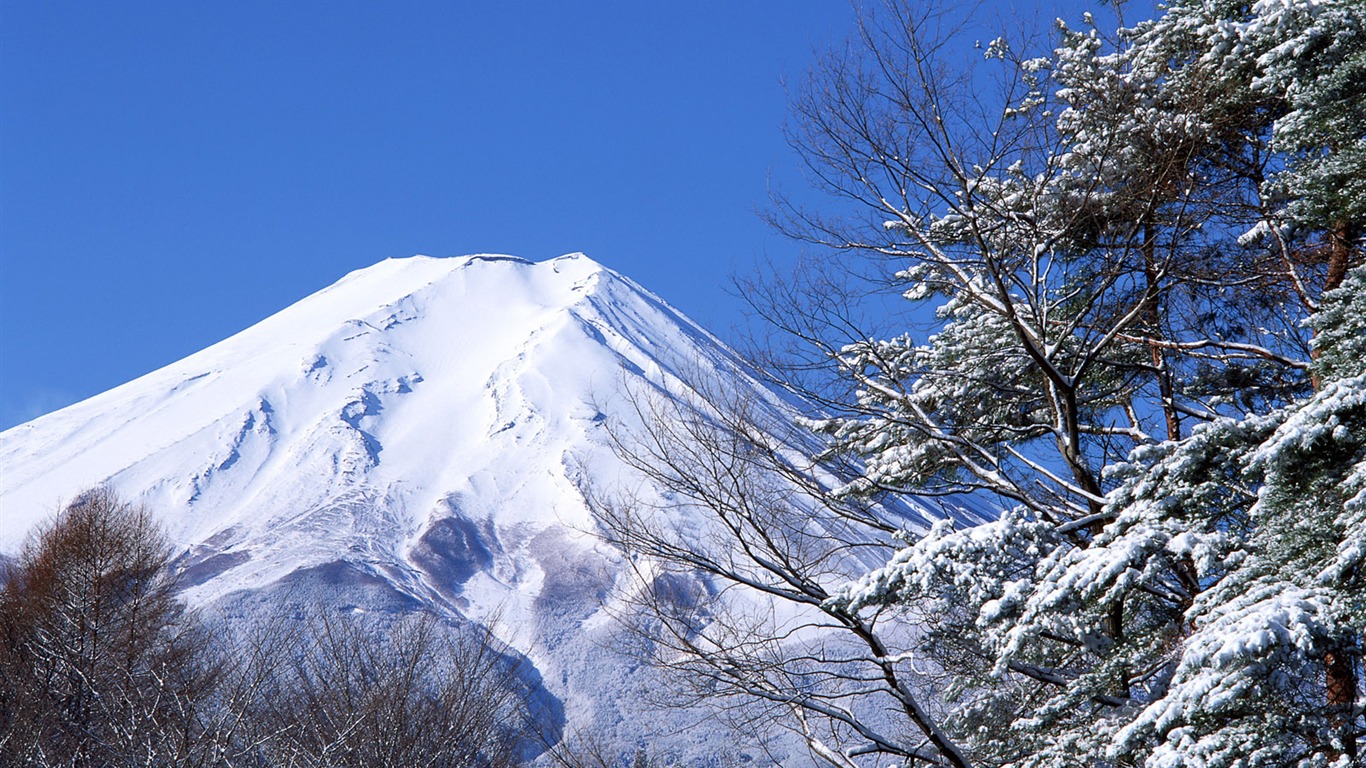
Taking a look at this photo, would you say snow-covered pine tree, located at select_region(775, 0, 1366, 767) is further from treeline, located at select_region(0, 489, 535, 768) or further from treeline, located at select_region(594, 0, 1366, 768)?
treeline, located at select_region(0, 489, 535, 768)

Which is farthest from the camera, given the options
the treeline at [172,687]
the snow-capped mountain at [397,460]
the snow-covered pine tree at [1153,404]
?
the snow-capped mountain at [397,460]

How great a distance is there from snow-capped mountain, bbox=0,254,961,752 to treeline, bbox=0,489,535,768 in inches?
987

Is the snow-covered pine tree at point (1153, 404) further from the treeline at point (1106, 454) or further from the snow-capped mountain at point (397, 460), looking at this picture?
the snow-capped mountain at point (397, 460)

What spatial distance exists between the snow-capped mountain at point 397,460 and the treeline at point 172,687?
2506cm

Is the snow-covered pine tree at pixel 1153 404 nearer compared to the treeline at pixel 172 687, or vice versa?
the snow-covered pine tree at pixel 1153 404

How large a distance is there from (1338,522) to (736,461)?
3497 millimetres

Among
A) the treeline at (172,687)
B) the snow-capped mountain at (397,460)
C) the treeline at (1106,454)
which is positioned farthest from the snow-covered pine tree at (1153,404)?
the snow-capped mountain at (397,460)

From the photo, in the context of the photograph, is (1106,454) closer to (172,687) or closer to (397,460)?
(172,687)

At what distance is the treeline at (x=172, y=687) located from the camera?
1038 cm

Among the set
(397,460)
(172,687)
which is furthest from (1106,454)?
(397,460)

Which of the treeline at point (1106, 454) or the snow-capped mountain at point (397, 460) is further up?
the snow-capped mountain at point (397, 460)

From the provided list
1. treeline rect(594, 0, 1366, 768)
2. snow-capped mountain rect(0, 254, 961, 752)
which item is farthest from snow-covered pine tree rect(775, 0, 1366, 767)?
snow-capped mountain rect(0, 254, 961, 752)

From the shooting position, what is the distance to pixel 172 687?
45.3 feet

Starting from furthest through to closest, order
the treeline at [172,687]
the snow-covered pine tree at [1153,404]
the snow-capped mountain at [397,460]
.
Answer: the snow-capped mountain at [397,460]
the treeline at [172,687]
the snow-covered pine tree at [1153,404]
